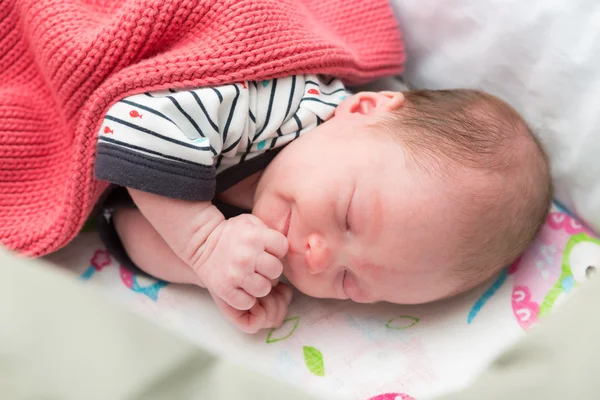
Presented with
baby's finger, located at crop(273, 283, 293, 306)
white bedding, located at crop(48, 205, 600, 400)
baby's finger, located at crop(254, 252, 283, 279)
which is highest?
baby's finger, located at crop(254, 252, 283, 279)

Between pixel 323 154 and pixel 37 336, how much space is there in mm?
481

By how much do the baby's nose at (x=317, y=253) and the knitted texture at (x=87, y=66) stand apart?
26 centimetres

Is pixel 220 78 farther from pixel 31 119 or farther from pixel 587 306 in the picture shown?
pixel 587 306

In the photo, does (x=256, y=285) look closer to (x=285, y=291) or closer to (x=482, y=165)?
(x=285, y=291)

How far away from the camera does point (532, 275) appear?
41.3 inches

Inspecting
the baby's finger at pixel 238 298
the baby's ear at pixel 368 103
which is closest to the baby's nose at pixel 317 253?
the baby's finger at pixel 238 298

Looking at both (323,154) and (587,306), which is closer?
(587,306)

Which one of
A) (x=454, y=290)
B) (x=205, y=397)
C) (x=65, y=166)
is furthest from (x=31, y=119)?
(x=454, y=290)

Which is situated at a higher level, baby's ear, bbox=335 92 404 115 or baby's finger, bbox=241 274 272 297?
baby's ear, bbox=335 92 404 115

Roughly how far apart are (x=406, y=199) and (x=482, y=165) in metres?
0.12

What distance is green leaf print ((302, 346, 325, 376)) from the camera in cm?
97

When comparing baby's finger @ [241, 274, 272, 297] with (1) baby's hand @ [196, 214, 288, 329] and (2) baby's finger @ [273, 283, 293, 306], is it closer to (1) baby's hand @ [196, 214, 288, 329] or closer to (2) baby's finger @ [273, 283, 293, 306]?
(1) baby's hand @ [196, 214, 288, 329]

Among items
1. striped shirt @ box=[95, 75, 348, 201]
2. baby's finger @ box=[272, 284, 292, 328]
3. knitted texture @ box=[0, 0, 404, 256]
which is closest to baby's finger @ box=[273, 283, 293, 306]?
baby's finger @ box=[272, 284, 292, 328]

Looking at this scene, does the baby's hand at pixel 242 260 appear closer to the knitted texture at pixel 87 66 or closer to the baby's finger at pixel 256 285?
the baby's finger at pixel 256 285
